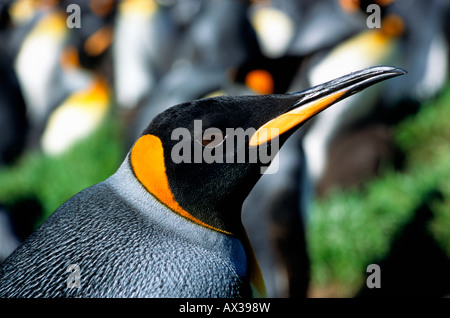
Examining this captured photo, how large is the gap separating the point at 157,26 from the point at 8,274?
4769 millimetres

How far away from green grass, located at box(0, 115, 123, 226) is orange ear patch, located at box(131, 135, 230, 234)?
7.11 ft

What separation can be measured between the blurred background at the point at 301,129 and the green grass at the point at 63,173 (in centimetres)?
1

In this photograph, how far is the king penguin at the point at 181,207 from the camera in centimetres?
104

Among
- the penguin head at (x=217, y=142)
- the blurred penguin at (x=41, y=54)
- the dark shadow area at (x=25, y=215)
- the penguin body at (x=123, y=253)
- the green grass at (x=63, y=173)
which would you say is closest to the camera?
the penguin body at (x=123, y=253)

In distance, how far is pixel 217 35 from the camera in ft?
13.0

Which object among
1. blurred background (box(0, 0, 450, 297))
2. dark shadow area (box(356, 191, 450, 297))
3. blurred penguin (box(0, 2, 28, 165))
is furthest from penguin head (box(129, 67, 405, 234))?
blurred penguin (box(0, 2, 28, 165))

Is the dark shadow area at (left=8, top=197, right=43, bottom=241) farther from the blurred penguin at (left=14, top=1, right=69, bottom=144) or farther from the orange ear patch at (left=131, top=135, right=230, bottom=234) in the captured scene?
the blurred penguin at (left=14, top=1, right=69, bottom=144)

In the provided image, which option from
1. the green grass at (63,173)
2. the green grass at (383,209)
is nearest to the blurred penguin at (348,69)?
the green grass at (383,209)

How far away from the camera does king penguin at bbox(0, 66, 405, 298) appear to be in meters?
1.04

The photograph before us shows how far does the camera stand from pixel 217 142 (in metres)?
1.12

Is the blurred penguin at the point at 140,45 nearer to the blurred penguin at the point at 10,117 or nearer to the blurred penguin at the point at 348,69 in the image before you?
the blurred penguin at the point at 10,117

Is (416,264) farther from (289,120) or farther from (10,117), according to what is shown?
(10,117)
